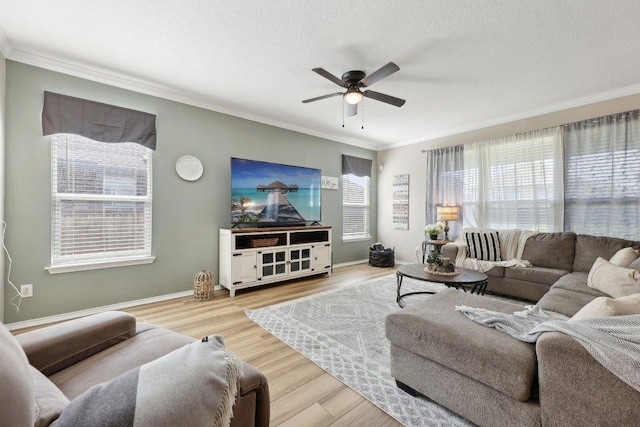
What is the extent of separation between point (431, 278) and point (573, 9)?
7.67ft

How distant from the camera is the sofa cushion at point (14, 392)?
0.56 meters

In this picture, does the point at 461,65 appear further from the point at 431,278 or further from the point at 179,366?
the point at 179,366

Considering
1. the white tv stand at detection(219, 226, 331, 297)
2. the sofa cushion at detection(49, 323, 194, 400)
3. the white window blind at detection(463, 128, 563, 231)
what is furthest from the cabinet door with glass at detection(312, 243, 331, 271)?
the sofa cushion at detection(49, 323, 194, 400)

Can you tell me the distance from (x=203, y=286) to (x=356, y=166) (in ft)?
11.8

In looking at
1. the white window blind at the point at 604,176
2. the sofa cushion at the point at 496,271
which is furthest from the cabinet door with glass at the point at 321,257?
the white window blind at the point at 604,176

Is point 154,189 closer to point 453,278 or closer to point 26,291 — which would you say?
point 26,291

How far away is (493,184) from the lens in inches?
169

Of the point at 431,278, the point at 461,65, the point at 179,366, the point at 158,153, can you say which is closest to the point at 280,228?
the point at 158,153

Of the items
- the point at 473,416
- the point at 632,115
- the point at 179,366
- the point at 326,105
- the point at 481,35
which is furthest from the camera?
the point at 326,105

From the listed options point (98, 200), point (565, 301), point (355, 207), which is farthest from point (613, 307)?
point (355, 207)

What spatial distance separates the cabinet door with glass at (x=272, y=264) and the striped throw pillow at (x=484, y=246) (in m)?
2.69

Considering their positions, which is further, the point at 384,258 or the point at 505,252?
the point at 384,258

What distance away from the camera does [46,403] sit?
75 cm

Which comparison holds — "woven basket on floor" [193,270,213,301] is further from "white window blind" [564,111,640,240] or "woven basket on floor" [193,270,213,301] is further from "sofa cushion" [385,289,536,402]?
"white window blind" [564,111,640,240]
